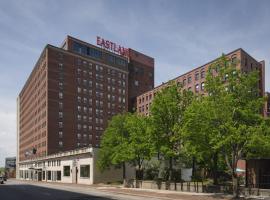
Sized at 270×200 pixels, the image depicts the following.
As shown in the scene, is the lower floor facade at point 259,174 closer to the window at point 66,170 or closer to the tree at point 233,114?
the tree at point 233,114

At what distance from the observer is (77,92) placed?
13275cm

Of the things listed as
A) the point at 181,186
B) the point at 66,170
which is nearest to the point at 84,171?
the point at 66,170

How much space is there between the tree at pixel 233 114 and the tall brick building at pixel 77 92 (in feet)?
308

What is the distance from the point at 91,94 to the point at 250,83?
348 feet

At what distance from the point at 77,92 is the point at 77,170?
5289 centimetres

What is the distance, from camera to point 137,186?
182 feet

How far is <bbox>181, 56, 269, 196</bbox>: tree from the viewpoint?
32.5m

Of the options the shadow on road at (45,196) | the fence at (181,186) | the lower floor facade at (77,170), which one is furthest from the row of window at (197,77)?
the shadow on road at (45,196)

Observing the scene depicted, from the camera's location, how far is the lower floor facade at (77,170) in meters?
73.7

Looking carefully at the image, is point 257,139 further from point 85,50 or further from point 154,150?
point 85,50

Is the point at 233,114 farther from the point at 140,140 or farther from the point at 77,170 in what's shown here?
the point at 77,170

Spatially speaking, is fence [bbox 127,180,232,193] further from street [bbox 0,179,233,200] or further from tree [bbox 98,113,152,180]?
tree [bbox 98,113,152,180]

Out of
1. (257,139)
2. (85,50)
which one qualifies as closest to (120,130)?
(257,139)

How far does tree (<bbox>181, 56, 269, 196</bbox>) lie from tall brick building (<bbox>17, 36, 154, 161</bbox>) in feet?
308
